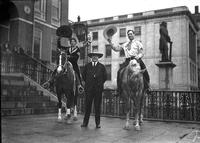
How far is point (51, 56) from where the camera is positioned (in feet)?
84.9

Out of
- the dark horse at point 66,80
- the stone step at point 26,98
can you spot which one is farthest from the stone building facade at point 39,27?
the dark horse at point 66,80

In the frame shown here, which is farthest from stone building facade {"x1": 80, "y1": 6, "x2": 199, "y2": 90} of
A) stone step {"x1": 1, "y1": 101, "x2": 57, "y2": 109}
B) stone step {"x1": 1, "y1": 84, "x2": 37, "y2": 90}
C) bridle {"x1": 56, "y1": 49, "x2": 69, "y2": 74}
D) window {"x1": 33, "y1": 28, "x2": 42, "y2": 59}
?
bridle {"x1": 56, "y1": 49, "x2": 69, "y2": 74}

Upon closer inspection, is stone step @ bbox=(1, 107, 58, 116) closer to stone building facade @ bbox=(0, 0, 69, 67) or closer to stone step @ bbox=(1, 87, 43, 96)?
stone step @ bbox=(1, 87, 43, 96)

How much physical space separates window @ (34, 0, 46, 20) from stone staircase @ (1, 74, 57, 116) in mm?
13047

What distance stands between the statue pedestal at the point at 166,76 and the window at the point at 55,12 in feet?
48.3

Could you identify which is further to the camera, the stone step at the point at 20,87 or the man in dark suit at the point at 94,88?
the stone step at the point at 20,87

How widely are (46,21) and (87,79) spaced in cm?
1923

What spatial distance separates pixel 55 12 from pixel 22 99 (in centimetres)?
1780

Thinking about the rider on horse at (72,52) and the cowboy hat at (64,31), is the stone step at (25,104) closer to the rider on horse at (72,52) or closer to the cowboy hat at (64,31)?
the rider on horse at (72,52)

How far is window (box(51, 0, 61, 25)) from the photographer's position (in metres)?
26.4

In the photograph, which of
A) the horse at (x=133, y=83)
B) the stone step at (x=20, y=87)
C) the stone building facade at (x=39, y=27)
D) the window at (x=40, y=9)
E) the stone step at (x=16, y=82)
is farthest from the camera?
the window at (x=40, y=9)

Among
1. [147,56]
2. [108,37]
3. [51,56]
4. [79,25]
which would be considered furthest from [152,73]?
[108,37]

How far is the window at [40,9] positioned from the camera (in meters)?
24.4

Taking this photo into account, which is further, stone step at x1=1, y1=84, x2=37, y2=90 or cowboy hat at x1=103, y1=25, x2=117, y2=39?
stone step at x1=1, y1=84, x2=37, y2=90
